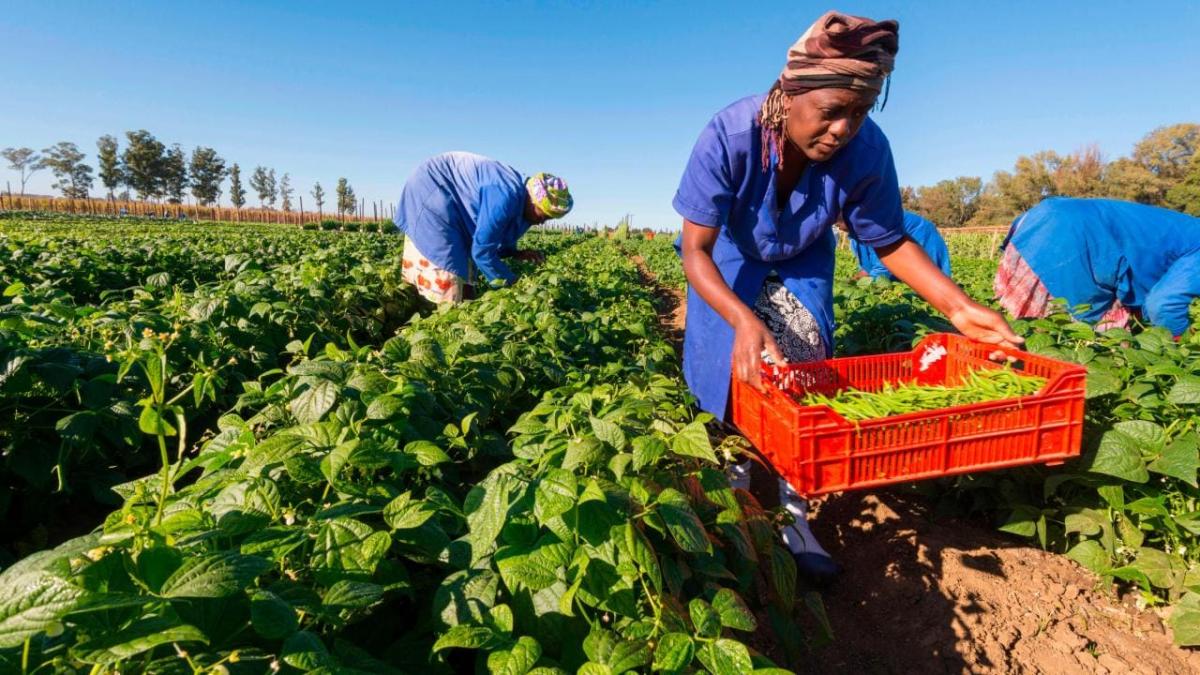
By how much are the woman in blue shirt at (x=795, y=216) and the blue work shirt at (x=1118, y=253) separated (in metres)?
2.12

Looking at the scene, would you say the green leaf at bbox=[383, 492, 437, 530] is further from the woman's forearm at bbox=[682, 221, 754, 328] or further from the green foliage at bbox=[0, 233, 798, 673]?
the woman's forearm at bbox=[682, 221, 754, 328]

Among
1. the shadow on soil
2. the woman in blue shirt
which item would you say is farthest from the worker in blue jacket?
the shadow on soil

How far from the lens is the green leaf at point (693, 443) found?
4.41 feet

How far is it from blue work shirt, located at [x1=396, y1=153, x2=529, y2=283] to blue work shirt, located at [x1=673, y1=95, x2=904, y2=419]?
8.94ft

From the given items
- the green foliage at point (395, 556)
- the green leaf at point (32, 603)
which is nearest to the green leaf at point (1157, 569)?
the green foliage at point (395, 556)

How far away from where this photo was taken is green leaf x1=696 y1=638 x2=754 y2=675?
957mm

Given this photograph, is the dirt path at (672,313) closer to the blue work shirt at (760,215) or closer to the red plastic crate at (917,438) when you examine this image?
the blue work shirt at (760,215)

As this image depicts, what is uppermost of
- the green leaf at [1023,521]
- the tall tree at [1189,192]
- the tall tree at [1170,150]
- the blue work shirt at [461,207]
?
the tall tree at [1170,150]

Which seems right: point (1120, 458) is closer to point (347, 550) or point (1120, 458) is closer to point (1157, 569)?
point (1157, 569)

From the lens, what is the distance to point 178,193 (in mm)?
73750

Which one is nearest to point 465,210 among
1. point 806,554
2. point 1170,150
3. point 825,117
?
point 825,117

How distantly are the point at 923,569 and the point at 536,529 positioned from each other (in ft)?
5.92

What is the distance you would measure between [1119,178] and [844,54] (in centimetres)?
6264

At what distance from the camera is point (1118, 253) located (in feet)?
12.0
